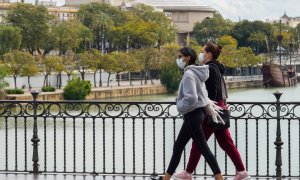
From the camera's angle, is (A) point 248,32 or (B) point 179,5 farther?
(B) point 179,5

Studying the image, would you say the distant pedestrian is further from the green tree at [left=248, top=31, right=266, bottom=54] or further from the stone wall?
the green tree at [left=248, top=31, right=266, bottom=54]

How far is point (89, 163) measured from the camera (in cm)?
2370

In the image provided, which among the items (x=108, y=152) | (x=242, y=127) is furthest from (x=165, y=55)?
(x=108, y=152)

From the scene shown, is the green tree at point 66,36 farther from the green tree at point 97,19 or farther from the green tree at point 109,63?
the green tree at point 97,19

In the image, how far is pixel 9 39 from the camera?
73.7 metres

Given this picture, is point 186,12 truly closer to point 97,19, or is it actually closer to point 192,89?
point 97,19

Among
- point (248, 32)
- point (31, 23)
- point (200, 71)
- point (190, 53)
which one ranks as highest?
point (248, 32)

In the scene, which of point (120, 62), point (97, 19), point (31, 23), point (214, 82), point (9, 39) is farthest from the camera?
point (97, 19)

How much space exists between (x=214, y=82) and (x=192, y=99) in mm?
462

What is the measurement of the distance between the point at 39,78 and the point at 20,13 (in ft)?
40.6

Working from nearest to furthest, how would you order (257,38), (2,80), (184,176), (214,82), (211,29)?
(214,82), (184,176), (2,80), (257,38), (211,29)

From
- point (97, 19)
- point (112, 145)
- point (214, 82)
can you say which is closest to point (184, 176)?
point (214, 82)

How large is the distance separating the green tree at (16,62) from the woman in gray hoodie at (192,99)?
2150 inches

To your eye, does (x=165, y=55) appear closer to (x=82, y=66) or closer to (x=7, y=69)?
(x=82, y=66)
